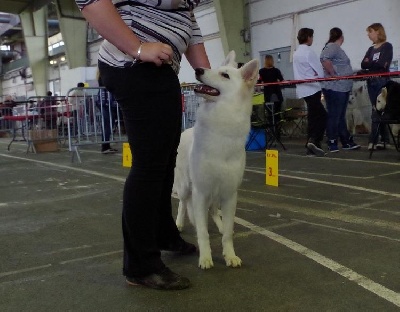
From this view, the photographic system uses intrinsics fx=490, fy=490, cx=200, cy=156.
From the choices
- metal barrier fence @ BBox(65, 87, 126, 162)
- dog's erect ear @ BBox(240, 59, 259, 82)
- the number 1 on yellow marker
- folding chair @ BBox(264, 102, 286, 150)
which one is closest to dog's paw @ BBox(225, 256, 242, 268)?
dog's erect ear @ BBox(240, 59, 259, 82)

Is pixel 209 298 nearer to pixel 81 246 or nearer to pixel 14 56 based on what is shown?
pixel 81 246

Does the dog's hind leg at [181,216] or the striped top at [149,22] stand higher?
the striped top at [149,22]

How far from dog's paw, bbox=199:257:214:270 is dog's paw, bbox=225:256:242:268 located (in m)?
0.08

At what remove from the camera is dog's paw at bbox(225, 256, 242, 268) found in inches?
92.6

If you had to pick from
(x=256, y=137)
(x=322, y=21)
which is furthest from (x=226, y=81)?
(x=322, y=21)

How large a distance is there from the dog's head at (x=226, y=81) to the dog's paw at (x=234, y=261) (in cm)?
77

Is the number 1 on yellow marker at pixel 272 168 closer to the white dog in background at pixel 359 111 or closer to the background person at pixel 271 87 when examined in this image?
the background person at pixel 271 87

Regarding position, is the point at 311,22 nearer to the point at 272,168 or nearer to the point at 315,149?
the point at 315,149

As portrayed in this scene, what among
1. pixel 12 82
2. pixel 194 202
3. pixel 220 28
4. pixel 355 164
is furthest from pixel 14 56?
pixel 194 202

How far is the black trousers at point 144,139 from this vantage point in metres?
1.94

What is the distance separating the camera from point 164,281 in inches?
80.7

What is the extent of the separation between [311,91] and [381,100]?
93 cm

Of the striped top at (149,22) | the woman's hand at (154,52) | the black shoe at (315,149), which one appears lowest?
the black shoe at (315,149)

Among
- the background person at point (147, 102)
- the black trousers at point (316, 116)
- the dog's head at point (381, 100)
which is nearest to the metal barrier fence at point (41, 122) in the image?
the black trousers at point (316, 116)
